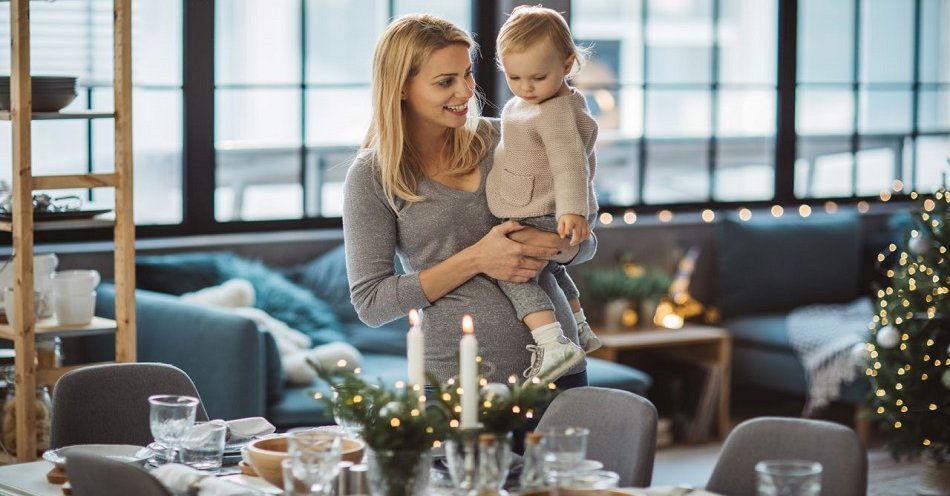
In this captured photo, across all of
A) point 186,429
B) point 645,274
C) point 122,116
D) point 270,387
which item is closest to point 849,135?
point 645,274

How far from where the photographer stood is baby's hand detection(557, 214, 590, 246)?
2732 mm

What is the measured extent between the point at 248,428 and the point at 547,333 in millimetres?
611

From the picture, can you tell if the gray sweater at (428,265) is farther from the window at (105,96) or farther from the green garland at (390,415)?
the window at (105,96)

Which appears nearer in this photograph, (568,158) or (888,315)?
(568,158)

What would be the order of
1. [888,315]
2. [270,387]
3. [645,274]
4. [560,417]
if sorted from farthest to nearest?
[645,274] < [888,315] < [270,387] < [560,417]

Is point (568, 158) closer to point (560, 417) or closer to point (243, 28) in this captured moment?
point (560, 417)

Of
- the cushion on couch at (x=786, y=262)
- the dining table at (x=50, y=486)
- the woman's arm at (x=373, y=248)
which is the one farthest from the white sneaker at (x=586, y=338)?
the cushion on couch at (x=786, y=262)

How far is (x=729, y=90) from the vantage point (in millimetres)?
6617

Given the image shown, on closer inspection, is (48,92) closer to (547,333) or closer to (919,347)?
(547,333)

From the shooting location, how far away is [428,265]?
9.07ft

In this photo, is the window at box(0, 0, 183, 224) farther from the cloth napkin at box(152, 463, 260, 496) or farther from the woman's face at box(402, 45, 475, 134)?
the cloth napkin at box(152, 463, 260, 496)

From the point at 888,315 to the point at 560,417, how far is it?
247 centimetres

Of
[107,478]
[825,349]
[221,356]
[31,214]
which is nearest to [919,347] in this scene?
Answer: [825,349]

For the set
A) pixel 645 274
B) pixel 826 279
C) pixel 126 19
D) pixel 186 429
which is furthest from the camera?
pixel 826 279
